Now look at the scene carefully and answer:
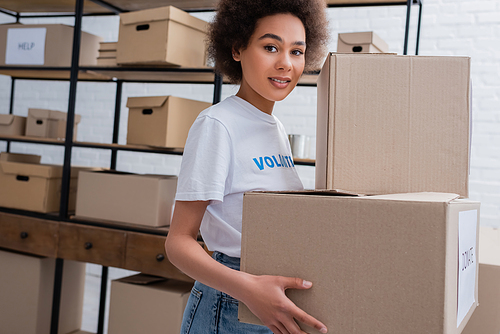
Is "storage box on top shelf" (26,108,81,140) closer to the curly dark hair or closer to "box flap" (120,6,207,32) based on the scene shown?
"box flap" (120,6,207,32)

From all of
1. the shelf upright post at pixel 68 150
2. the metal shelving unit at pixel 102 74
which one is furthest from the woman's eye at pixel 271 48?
the shelf upright post at pixel 68 150

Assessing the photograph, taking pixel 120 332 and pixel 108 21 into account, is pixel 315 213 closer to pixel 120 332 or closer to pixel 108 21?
pixel 120 332

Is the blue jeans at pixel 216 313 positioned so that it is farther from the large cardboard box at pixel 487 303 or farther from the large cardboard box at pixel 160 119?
the large cardboard box at pixel 160 119

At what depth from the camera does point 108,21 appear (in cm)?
340

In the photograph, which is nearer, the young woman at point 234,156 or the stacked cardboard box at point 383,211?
the stacked cardboard box at point 383,211

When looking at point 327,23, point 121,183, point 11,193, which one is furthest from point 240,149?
point 11,193

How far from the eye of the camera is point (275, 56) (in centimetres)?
86

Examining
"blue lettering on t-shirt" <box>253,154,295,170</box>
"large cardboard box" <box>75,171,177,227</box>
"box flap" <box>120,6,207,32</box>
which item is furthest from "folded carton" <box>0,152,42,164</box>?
"blue lettering on t-shirt" <box>253,154,295,170</box>

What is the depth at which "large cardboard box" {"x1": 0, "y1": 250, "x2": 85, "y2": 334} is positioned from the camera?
2.22m

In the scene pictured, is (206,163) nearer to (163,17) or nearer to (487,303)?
(487,303)

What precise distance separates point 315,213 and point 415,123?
10.5 inches

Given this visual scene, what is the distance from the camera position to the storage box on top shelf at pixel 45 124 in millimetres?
2400

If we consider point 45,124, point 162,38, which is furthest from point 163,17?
point 45,124

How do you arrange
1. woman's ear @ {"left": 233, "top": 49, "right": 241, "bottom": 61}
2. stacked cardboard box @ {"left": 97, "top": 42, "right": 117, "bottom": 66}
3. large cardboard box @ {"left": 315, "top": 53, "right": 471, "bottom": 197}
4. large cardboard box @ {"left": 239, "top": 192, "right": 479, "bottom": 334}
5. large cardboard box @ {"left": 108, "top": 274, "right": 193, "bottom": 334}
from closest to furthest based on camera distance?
1. large cardboard box @ {"left": 239, "top": 192, "right": 479, "bottom": 334}
2. large cardboard box @ {"left": 315, "top": 53, "right": 471, "bottom": 197}
3. woman's ear @ {"left": 233, "top": 49, "right": 241, "bottom": 61}
4. large cardboard box @ {"left": 108, "top": 274, "right": 193, "bottom": 334}
5. stacked cardboard box @ {"left": 97, "top": 42, "right": 117, "bottom": 66}
